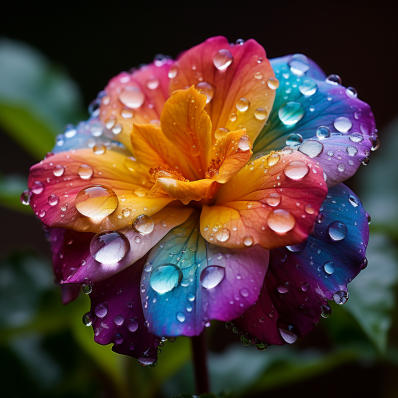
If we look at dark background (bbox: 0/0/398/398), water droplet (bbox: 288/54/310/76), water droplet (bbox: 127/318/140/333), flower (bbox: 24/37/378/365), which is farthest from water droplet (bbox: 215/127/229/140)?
dark background (bbox: 0/0/398/398)

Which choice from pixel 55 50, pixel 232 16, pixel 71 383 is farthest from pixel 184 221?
pixel 55 50

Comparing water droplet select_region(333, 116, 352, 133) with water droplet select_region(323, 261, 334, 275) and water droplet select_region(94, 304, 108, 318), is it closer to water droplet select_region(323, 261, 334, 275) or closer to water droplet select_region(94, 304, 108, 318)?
A: water droplet select_region(323, 261, 334, 275)

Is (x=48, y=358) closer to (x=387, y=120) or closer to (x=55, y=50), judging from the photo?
(x=387, y=120)

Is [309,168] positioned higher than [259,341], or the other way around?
[309,168]

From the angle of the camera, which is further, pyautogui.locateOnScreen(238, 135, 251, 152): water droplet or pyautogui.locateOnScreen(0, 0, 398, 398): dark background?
pyautogui.locateOnScreen(0, 0, 398, 398): dark background

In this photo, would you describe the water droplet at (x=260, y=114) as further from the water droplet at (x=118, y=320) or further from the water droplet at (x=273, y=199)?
the water droplet at (x=118, y=320)

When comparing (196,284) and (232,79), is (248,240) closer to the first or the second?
(196,284)

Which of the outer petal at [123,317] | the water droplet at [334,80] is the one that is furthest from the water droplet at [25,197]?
the water droplet at [334,80]
